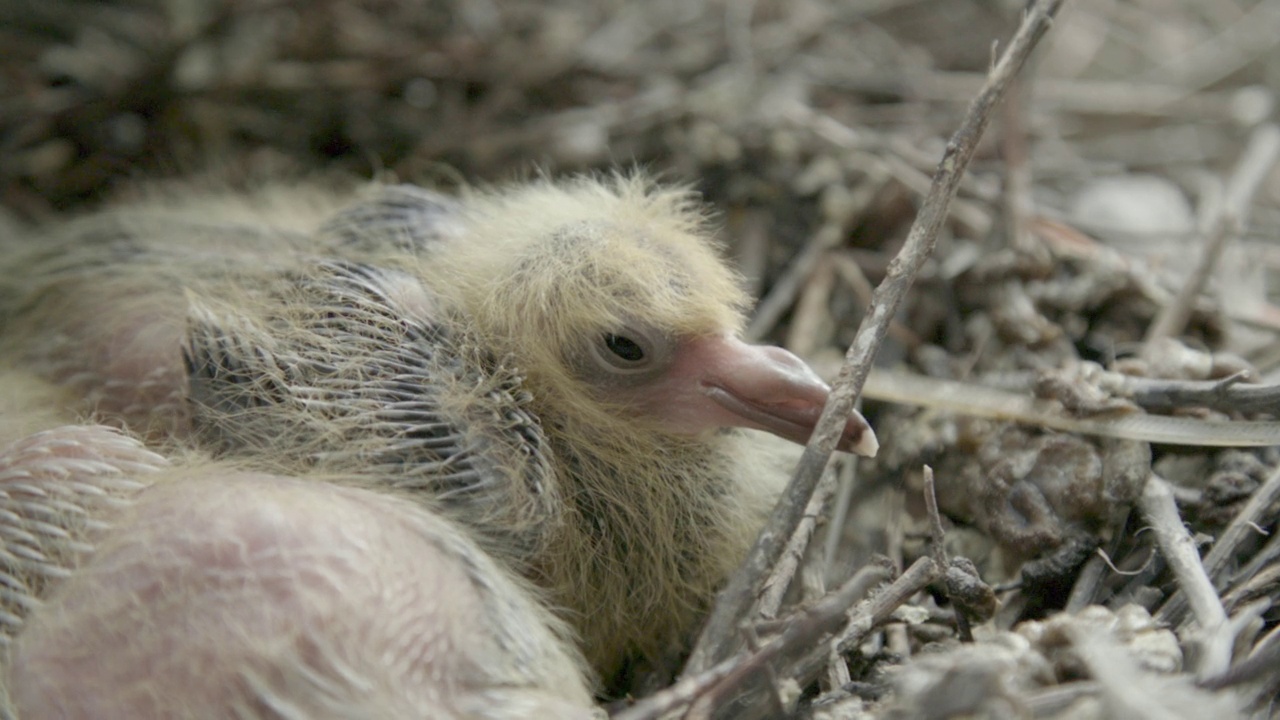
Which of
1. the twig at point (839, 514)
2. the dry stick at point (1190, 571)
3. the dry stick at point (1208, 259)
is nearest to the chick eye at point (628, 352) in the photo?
the twig at point (839, 514)

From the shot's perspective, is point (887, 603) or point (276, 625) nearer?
point (276, 625)

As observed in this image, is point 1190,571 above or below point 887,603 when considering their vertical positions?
above

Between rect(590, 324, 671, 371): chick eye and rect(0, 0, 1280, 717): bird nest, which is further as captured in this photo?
rect(590, 324, 671, 371): chick eye

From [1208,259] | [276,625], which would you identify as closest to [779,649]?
[276,625]

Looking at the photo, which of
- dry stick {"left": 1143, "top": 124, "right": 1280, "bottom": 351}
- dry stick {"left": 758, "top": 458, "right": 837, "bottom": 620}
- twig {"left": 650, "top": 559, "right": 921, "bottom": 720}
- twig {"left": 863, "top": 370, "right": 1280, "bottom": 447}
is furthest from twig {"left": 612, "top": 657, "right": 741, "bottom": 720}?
dry stick {"left": 1143, "top": 124, "right": 1280, "bottom": 351}

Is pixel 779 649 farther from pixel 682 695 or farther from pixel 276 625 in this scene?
pixel 276 625

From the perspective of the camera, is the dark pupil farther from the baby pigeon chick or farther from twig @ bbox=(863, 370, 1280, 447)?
twig @ bbox=(863, 370, 1280, 447)

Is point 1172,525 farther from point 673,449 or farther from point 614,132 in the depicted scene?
point 614,132
